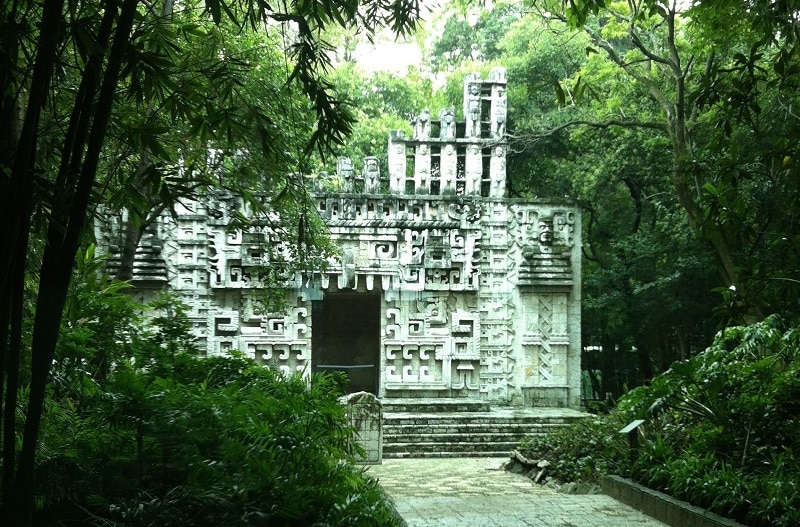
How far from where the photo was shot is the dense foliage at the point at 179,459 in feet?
12.4

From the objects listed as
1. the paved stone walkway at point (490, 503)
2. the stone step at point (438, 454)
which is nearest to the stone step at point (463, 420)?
the stone step at point (438, 454)

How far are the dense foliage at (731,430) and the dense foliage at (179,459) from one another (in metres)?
3.13

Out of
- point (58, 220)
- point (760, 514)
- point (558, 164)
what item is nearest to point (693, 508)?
point (760, 514)

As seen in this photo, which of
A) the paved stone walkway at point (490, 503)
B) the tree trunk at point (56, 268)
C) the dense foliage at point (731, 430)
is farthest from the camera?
the paved stone walkway at point (490, 503)

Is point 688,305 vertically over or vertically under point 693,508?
over

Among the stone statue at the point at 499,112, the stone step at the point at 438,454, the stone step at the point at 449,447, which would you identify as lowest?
the stone step at the point at 438,454

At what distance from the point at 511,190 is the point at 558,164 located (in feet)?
4.82

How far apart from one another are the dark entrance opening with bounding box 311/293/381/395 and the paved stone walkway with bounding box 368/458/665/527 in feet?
28.0

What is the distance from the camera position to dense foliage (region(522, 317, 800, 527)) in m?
6.45

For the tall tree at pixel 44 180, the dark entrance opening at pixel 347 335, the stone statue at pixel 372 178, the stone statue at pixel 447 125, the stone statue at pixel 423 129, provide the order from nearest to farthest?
the tall tree at pixel 44 180 → the stone statue at pixel 372 178 → the stone statue at pixel 423 129 → the stone statue at pixel 447 125 → the dark entrance opening at pixel 347 335

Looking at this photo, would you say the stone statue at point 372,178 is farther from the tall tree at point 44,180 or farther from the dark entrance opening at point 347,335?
the tall tree at point 44,180

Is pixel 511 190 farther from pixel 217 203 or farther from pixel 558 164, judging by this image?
pixel 217 203

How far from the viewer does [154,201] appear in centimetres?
1137

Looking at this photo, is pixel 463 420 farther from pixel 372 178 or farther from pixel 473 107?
pixel 473 107
